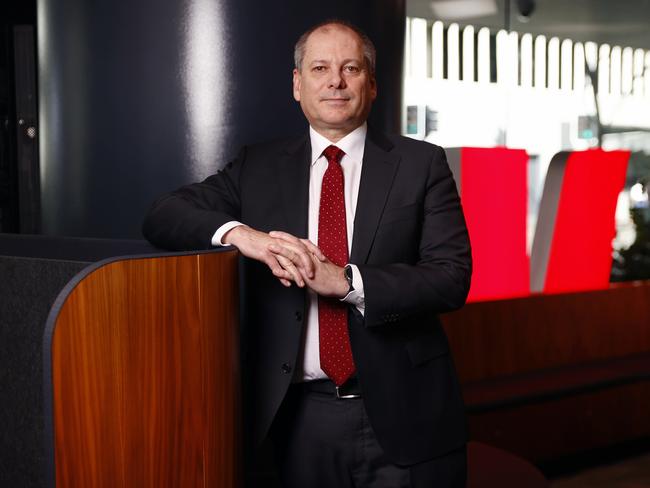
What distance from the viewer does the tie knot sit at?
2.08m

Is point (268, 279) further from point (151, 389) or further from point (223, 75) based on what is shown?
point (223, 75)

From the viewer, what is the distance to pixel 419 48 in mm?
6680

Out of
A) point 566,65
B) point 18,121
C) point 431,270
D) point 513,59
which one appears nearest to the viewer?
point 431,270

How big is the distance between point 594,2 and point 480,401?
5.10 m

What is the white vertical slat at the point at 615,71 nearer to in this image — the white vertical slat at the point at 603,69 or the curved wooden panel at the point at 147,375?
the white vertical slat at the point at 603,69

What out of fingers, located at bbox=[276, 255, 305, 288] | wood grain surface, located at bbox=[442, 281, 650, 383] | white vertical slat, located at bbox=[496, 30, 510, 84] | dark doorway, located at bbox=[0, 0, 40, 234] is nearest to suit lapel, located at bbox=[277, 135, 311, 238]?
fingers, located at bbox=[276, 255, 305, 288]

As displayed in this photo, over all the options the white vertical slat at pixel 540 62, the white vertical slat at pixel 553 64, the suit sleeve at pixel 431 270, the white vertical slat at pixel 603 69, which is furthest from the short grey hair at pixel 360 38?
the white vertical slat at pixel 603 69

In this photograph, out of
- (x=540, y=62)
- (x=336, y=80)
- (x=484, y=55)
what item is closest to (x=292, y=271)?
(x=336, y=80)

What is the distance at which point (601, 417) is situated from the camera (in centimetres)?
496

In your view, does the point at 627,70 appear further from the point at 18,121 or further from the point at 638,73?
the point at 18,121

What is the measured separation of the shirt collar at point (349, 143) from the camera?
82.8 inches

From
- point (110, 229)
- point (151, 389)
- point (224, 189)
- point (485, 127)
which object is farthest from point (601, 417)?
point (151, 389)

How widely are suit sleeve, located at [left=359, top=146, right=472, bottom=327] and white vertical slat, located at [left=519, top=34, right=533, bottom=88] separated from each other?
5.53m

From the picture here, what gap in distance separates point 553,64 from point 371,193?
243 inches
